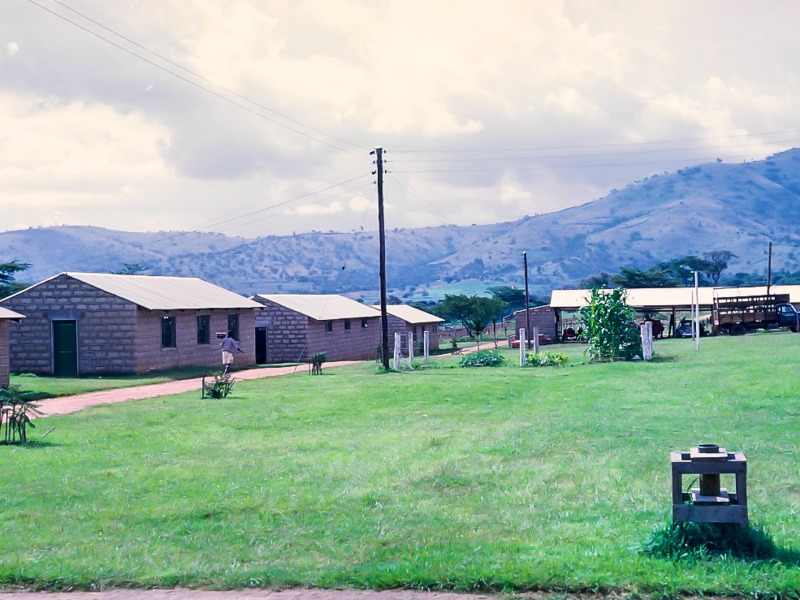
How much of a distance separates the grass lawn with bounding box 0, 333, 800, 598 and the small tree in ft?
54.8

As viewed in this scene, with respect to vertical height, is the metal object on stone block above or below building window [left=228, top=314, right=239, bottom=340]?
below

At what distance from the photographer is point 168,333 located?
3788 centimetres

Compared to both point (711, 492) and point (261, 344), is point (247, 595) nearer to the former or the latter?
point (711, 492)

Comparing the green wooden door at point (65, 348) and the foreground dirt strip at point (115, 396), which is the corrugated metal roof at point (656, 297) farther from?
the green wooden door at point (65, 348)

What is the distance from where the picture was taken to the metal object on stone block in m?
7.73

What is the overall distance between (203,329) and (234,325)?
311cm

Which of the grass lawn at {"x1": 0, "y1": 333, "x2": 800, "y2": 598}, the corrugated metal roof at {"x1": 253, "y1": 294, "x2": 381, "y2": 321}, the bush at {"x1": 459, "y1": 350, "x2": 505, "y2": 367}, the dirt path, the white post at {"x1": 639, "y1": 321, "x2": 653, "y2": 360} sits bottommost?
the dirt path

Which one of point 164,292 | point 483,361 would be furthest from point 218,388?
point 164,292

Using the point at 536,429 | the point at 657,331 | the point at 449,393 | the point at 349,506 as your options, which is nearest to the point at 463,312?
the point at 657,331

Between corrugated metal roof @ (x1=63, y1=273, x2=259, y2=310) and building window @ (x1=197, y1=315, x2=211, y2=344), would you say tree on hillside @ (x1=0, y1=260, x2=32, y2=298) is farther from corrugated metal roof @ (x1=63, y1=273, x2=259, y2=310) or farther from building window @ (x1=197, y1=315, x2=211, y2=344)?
building window @ (x1=197, y1=315, x2=211, y2=344)

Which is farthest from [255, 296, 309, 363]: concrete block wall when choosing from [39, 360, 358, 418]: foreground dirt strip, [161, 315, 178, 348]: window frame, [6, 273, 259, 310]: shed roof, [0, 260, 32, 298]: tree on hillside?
[0, 260, 32, 298]: tree on hillside

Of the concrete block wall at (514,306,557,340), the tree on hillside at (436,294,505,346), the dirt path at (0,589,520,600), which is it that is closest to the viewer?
the dirt path at (0,589,520,600)

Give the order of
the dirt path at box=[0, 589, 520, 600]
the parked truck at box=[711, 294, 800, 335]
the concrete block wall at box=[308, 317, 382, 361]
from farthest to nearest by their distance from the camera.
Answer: the parked truck at box=[711, 294, 800, 335]
the concrete block wall at box=[308, 317, 382, 361]
the dirt path at box=[0, 589, 520, 600]

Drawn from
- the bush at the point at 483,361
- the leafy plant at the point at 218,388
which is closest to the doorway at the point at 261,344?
the bush at the point at 483,361
